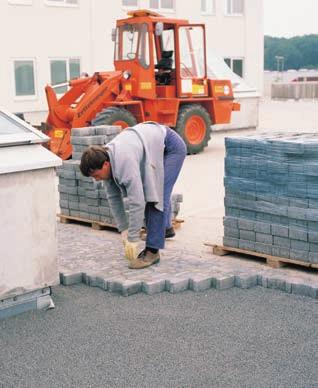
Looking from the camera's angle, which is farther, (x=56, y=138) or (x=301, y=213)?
(x=56, y=138)

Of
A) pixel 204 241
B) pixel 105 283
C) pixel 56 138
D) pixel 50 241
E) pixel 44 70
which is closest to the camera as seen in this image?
pixel 50 241

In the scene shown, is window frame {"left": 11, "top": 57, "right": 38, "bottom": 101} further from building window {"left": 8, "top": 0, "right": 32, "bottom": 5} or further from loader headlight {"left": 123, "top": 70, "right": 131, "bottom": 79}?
loader headlight {"left": 123, "top": 70, "right": 131, "bottom": 79}

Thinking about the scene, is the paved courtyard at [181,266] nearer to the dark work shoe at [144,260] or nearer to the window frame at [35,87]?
the dark work shoe at [144,260]

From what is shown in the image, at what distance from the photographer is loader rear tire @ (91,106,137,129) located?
14352 mm

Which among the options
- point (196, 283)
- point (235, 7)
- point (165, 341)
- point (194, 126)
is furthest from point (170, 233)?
point (235, 7)

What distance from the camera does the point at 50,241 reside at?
5.93 meters

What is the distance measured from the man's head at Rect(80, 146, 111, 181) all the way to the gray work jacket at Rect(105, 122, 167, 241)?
0.29ft

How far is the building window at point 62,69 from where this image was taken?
835 inches

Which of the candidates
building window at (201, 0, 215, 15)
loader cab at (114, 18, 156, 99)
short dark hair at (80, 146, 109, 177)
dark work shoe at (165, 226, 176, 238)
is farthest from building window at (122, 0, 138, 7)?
short dark hair at (80, 146, 109, 177)

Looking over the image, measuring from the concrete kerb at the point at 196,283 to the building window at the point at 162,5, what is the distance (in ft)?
62.1

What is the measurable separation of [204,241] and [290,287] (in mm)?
1995

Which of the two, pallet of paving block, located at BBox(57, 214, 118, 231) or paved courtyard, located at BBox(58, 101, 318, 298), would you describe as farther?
pallet of paving block, located at BBox(57, 214, 118, 231)

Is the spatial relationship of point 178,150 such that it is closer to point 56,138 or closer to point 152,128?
point 152,128

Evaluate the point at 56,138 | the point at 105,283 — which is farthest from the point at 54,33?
the point at 105,283
